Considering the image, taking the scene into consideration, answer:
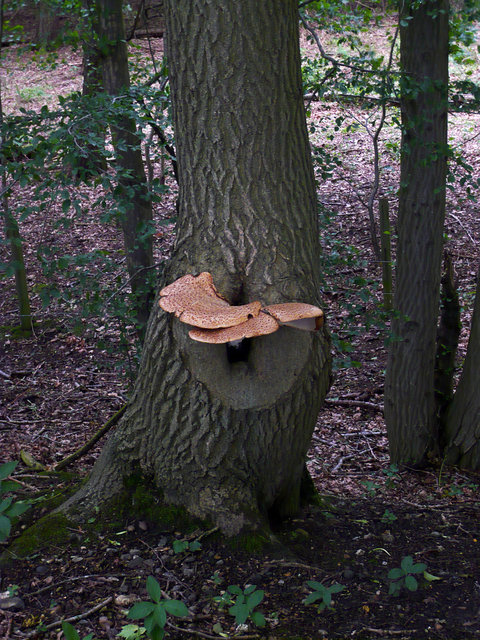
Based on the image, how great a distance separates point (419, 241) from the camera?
5.06 meters

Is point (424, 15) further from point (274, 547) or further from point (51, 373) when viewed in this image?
point (51, 373)

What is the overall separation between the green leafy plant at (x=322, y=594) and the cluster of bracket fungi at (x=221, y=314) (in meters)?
1.08

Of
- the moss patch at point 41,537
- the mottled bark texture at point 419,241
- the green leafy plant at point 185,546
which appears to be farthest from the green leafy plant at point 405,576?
the mottled bark texture at point 419,241

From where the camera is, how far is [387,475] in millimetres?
5266

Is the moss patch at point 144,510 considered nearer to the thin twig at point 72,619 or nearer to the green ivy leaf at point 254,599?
the thin twig at point 72,619

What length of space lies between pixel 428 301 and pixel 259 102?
9.69 ft

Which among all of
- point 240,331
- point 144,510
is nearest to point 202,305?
point 240,331

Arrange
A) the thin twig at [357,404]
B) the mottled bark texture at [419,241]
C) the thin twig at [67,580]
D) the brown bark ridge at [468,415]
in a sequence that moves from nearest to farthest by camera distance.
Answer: the thin twig at [67,580] → the mottled bark texture at [419,241] → the brown bark ridge at [468,415] → the thin twig at [357,404]

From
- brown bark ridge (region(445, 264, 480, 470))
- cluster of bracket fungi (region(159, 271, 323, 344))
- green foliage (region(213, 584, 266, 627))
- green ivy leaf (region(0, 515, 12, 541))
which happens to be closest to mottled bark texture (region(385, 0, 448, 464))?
brown bark ridge (region(445, 264, 480, 470))

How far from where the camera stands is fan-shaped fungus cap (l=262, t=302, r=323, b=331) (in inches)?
95.9

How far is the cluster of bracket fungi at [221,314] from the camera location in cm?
236

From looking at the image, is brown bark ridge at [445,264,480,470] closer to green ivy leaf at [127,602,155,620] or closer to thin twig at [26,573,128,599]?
thin twig at [26,573,128,599]

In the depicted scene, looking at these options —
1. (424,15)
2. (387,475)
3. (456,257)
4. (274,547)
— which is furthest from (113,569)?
(456,257)

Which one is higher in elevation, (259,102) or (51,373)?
(259,102)
